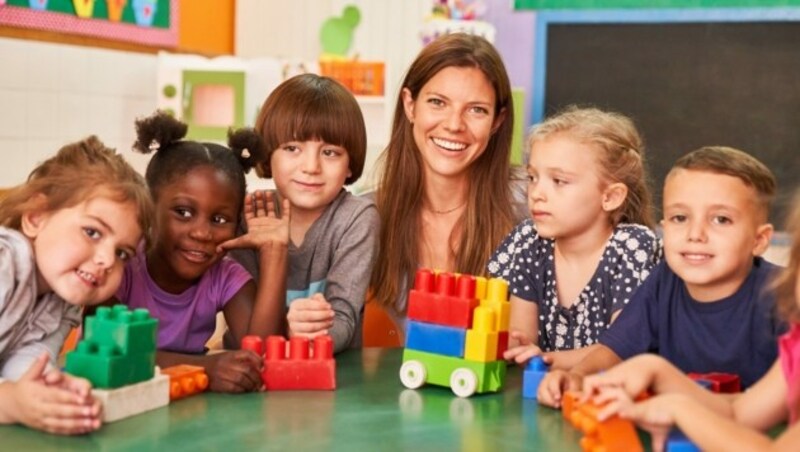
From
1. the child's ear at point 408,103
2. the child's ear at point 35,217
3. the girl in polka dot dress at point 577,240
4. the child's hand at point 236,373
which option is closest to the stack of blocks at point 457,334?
the child's hand at point 236,373

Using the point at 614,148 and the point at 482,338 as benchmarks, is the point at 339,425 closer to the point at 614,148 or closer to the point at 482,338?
the point at 482,338

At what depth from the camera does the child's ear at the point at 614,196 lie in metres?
2.23

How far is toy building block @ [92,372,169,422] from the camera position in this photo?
1499 mm

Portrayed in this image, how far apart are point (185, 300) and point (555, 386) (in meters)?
0.77

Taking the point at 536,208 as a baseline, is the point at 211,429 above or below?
below

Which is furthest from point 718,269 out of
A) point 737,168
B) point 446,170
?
point 446,170

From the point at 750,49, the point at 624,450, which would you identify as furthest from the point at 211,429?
the point at 750,49

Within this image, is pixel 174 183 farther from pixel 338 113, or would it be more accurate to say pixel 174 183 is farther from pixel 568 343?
pixel 568 343

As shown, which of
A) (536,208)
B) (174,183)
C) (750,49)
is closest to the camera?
(174,183)

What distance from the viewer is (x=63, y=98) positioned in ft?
15.4

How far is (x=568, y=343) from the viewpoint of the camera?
2.22 meters

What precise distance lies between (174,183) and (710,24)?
3761 mm

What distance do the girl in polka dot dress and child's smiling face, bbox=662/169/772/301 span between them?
316 millimetres

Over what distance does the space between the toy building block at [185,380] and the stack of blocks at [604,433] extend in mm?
580
